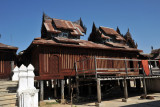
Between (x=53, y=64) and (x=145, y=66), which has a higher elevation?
(x=53, y=64)

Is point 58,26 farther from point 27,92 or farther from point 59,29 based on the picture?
point 27,92

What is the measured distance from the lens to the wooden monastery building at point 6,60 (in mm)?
14758

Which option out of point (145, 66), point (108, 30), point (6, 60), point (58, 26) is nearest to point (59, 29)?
point (58, 26)

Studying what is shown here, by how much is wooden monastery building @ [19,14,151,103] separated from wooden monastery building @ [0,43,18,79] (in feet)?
5.52

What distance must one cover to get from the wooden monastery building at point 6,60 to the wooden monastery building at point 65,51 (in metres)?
1.68

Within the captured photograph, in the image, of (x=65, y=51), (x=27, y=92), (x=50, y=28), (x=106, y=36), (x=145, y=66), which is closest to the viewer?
(x=27, y=92)

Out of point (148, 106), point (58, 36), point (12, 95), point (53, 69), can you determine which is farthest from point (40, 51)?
point (148, 106)

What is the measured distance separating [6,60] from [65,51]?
242 inches

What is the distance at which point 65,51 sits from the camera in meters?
14.5

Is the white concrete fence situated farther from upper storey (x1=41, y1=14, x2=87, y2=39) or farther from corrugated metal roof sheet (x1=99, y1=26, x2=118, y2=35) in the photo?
corrugated metal roof sheet (x1=99, y1=26, x2=118, y2=35)

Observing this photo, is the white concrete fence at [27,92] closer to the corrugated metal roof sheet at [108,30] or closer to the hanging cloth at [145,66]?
the hanging cloth at [145,66]

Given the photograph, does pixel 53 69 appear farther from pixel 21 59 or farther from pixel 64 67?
pixel 21 59

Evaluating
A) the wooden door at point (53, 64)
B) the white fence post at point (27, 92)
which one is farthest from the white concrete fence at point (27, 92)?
the wooden door at point (53, 64)

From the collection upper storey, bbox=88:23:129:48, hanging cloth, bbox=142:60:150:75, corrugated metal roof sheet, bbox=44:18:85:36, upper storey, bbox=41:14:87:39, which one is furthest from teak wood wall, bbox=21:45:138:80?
hanging cloth, bbox=142:60:150:75
